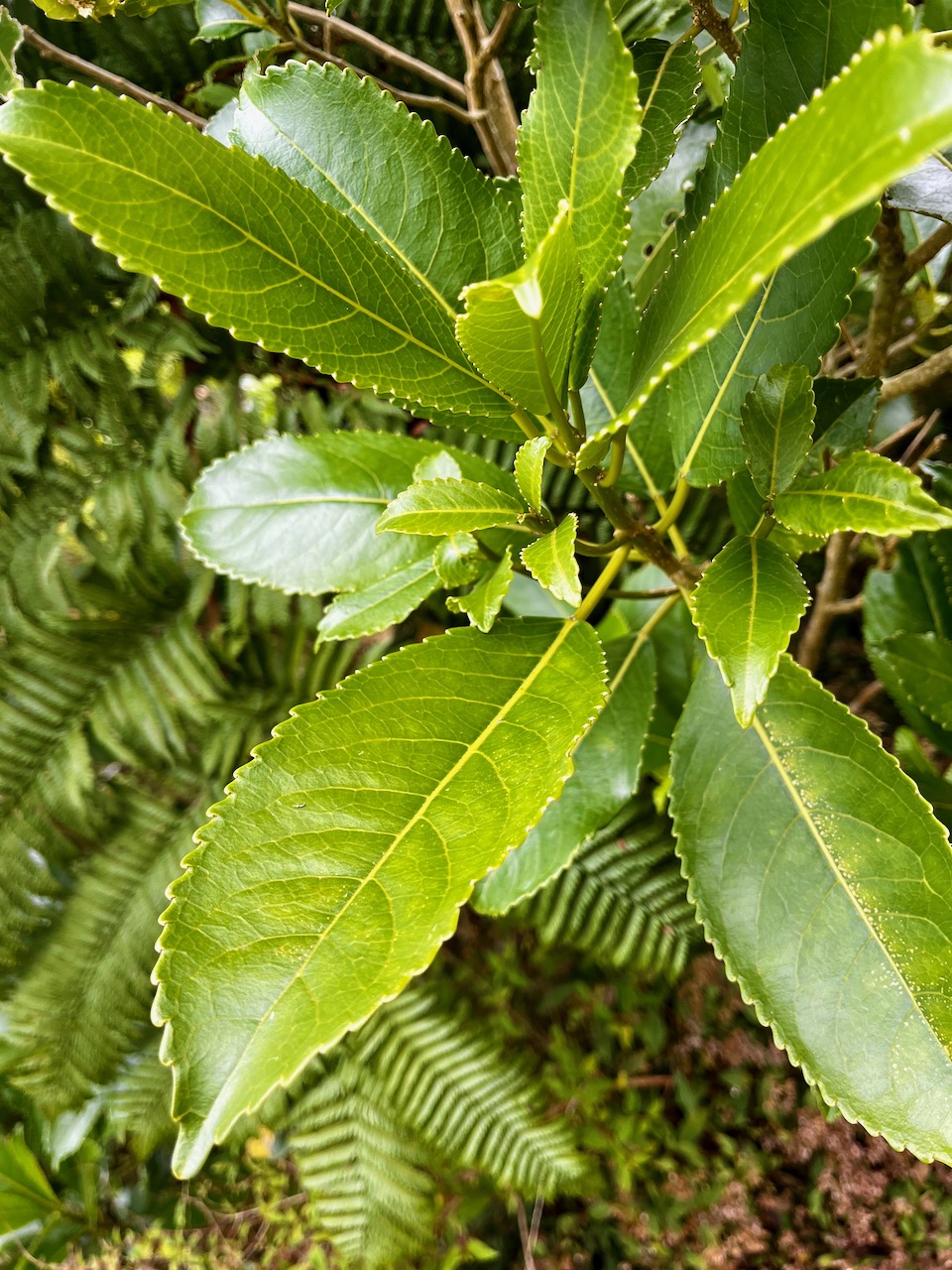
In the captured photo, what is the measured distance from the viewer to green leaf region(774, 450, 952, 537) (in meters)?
0.46

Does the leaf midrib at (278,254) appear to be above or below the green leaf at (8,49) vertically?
below

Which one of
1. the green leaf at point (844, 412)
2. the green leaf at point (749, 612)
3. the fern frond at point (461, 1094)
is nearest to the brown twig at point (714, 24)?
the green leaf at point (844, 412)

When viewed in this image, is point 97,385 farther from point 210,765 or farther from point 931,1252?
point 931,1252

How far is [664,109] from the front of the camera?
625 mm

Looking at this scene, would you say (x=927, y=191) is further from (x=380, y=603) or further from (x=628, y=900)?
(x=628, y=900)

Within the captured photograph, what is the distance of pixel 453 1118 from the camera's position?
72.7 inches

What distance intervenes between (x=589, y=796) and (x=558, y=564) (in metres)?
0.37

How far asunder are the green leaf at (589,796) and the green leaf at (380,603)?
249 millimetres

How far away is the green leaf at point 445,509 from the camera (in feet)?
1.90

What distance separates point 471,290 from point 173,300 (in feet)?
5.15

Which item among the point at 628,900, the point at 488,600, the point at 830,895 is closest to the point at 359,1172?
the point at 628,900

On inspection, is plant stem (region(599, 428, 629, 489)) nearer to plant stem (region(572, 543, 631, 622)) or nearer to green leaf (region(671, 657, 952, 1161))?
plant stem (region(572, 543, 631, 622))

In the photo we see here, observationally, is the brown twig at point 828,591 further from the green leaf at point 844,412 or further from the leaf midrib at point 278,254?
the leaf midrib at point 278,254

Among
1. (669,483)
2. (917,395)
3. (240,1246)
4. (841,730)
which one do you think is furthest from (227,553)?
(240,1246)
